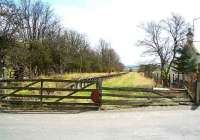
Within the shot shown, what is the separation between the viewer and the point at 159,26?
61625 millimetres

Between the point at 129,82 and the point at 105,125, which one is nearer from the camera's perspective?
the point at 105,125

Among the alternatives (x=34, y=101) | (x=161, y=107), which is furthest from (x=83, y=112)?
(x=161, y=107)

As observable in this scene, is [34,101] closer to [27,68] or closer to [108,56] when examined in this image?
[27,68]

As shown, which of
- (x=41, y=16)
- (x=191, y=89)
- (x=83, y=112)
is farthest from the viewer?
(x=41, y=16)

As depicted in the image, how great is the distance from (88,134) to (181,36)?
4970cm

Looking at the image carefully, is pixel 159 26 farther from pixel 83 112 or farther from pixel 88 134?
pixel 88 134

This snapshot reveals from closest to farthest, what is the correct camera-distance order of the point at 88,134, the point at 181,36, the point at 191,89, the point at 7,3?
the point at 88,134, the point at 191,89, the point at 7,3, the point at 181,36

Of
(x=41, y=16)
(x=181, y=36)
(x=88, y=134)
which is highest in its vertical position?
(x=41, y=16)

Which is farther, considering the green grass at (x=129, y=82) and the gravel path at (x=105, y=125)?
the green grass at (x=129, y=82)

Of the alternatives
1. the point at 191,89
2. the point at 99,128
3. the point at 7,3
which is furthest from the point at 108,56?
the point at 99,128

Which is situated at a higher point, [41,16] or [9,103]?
[41,16]

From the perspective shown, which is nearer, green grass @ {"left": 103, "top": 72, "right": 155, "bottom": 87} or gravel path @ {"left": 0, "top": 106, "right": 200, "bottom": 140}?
gravel path @ {"left": 0, "top": 106, "right": 200, "bottom": 140}

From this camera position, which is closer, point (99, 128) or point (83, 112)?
point (99, 128)

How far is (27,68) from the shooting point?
193ft
